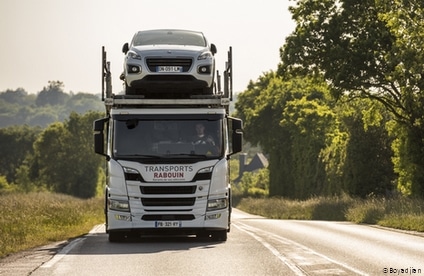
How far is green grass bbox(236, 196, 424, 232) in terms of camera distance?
101ft

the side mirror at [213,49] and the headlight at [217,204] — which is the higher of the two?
the side mirror at [213,49]

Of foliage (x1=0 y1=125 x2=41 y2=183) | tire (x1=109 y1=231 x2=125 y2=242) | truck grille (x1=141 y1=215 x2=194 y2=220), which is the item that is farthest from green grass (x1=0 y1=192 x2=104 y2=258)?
foliage (x1=0 y1=125 x2=41 y2=183)

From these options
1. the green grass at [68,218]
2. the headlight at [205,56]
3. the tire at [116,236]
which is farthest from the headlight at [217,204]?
the green grass at [68,218]

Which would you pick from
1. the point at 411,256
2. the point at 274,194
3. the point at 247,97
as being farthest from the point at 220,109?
the point at 247,97

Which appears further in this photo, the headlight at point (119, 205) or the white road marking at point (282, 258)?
the headlight at point (119, 205)

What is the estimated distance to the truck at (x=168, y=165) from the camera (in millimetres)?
20250

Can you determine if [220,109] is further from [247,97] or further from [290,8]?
[247,97]

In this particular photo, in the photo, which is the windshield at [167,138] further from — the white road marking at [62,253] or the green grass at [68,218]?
the green grass at [68,218]

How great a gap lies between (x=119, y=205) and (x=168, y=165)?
1344 millimetres

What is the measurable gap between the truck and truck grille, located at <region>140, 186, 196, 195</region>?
0.8 inches

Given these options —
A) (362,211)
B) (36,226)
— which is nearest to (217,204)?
(36,226)

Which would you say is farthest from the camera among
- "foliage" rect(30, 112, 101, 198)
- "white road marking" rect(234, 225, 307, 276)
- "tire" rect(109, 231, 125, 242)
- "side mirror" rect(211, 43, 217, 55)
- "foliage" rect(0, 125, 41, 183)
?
"foliage" rect(0, 125, 41, 183)

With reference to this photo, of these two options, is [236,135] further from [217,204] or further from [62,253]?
[62,253]

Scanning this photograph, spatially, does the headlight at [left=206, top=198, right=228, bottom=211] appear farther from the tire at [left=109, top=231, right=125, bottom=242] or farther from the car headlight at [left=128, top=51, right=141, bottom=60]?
the car headlight at [left=128, top=51, right=141, bottom=60]
